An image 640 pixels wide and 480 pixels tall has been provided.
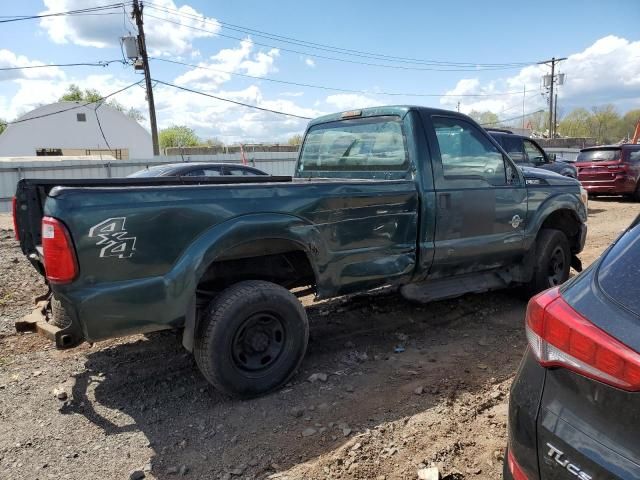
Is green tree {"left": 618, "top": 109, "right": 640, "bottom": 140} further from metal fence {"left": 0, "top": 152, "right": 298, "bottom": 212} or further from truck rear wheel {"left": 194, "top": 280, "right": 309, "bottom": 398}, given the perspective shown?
truck rear wheel {"left": 194, "top": 280, "right": 309, "bottom": 398}

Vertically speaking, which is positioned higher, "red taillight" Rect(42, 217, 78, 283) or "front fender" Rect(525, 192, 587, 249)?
"red taillight" Rect(42, 217, 78, 283)

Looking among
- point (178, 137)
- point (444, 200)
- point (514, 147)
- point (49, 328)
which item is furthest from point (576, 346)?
point (178, 137)

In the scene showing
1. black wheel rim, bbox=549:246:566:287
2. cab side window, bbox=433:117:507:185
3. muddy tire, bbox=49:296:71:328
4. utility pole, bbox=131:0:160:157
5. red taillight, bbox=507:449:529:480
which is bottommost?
black wheel rim, bbox=549:246:566:287

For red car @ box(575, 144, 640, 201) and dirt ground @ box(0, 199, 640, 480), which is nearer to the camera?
dirt ground @ box(0, 199, 640, 480)

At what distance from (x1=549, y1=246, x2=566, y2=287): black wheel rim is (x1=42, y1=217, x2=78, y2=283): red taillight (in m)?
4.64

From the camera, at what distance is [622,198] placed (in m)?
15.9

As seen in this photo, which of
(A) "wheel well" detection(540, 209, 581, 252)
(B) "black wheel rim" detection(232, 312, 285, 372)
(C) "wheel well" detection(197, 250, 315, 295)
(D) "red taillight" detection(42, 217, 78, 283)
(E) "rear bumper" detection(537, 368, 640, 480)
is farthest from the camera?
(A) "wheel well" detection(540, 209, 581, 252)

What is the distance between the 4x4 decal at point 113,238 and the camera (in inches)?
113

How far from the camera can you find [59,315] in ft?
10.5

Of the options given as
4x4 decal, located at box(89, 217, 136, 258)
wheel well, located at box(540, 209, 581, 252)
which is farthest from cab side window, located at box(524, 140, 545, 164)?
4x4 decal, located at box(89, 217, 136, 258)

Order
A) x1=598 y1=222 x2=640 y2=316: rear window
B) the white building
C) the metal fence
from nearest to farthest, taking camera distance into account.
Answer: x1=598 y1=222 x2=640 y2=316: rear window → the metal fence → the white building

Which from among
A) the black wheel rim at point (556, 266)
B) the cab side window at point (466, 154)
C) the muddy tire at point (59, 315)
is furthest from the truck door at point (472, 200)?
the muddy tire at point (59, 315)

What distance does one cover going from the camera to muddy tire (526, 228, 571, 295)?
5.23 meters

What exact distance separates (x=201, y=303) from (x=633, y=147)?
15.5 m
